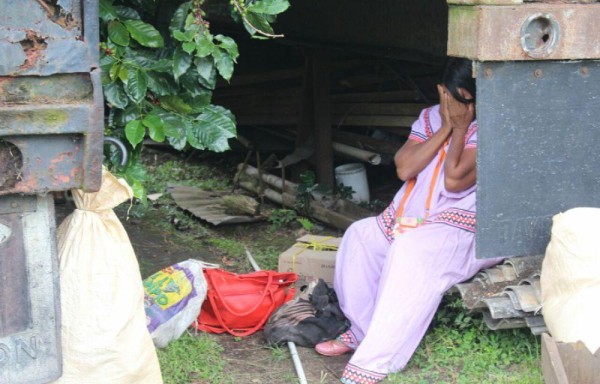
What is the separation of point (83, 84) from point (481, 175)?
1.76 m

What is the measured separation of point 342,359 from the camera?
15.0 ft

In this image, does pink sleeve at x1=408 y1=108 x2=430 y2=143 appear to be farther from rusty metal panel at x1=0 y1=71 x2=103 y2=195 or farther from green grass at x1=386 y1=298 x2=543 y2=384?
rusty metal panel at x1=0 y1=71 x2=103 y2=195

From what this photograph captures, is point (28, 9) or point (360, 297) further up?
point (28, 9)

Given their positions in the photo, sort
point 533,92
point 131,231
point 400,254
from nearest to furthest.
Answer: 1. point 533,92
2. point 400,254
3. point 131,231

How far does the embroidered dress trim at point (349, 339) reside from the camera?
15.0 ft

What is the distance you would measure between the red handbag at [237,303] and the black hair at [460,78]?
58.4 inches

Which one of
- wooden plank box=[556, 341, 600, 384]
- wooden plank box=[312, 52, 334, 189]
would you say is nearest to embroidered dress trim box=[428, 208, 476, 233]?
wooden plank box=[556, 341, 600, 384]

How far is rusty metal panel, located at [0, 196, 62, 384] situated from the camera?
11.1 ft

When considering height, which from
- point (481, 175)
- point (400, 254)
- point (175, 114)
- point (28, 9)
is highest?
point (28, 9)

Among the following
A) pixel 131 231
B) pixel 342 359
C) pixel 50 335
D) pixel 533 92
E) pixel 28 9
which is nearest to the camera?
pixel 28 9

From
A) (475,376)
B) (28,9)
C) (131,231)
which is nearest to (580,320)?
(475,376)

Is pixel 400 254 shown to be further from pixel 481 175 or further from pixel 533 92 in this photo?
pixel 533 92

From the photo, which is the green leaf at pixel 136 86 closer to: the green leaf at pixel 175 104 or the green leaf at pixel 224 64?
the green leaf at pixel 175 104

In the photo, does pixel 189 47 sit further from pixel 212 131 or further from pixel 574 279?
pixel 574 279
